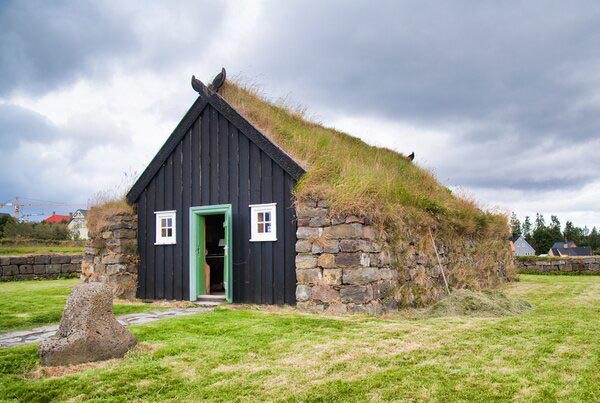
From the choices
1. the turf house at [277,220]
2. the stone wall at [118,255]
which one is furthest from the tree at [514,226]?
the stone wall at [118,255]

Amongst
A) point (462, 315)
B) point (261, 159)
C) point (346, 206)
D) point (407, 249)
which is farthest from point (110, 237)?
point (462, 315)

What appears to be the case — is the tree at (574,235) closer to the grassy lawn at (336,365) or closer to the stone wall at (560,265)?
the stone wall at (560,265)

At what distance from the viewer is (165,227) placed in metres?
13.2

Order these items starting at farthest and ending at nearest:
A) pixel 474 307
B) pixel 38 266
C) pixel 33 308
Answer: pixel 38 266, pixel 33 308, pixel 474 307

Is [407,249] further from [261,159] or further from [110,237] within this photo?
[110,237]

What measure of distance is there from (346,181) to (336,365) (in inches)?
204

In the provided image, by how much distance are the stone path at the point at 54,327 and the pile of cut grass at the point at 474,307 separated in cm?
494

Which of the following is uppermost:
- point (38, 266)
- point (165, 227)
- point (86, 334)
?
point (165, 227)

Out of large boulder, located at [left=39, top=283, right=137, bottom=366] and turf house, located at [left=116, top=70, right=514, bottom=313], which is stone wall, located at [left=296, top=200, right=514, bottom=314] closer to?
turf house, located at [left=116, top=70, right=514, bottom=313]

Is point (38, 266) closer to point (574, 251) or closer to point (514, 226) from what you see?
point (514, 226)

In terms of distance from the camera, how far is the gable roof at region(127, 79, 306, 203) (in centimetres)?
1128

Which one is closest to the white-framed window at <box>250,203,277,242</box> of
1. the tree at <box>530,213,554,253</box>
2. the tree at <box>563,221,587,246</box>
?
the tree at <box>530,213,554,253</box>

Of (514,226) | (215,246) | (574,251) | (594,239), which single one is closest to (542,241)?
(574,251)

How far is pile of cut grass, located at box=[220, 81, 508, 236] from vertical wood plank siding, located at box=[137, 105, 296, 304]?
68 centimetres
